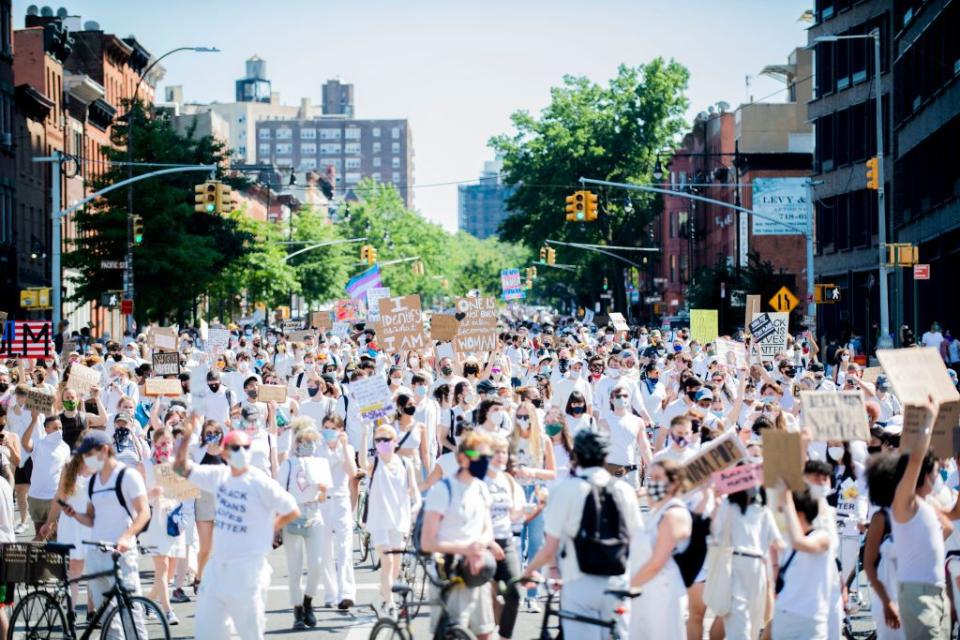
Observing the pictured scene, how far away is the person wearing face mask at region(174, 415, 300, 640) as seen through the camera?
34.7ft

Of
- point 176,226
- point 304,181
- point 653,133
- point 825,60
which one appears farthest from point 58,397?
point 304,181

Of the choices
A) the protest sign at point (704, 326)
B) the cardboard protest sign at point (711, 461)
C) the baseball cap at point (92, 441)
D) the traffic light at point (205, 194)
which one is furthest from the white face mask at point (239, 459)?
the traffic light at point (205, 194)

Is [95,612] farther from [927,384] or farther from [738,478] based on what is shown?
[927,384]

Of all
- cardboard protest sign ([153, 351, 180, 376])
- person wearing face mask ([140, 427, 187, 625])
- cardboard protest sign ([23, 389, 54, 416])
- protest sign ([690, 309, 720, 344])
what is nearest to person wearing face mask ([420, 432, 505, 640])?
person wearing face mask ([140, 427, 187, 625])

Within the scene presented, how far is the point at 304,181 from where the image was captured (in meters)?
170

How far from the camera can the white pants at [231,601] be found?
1055 centimetres

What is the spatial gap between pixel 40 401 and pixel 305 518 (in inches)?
204

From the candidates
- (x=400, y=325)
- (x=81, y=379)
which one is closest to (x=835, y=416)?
(x=81, y=379)

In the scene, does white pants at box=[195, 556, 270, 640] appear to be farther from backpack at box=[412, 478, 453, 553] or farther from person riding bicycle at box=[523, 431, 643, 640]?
person riding bicycle at box=[523, 431, 643, 640]

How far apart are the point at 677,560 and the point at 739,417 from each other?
31.3 feet

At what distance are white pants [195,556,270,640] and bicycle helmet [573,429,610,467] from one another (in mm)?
2539

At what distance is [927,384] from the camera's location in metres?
11.1

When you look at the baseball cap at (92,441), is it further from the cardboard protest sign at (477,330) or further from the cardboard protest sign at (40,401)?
the cardboard protest sign at (477,330)

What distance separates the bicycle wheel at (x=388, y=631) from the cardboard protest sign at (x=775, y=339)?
19123 millimetres
